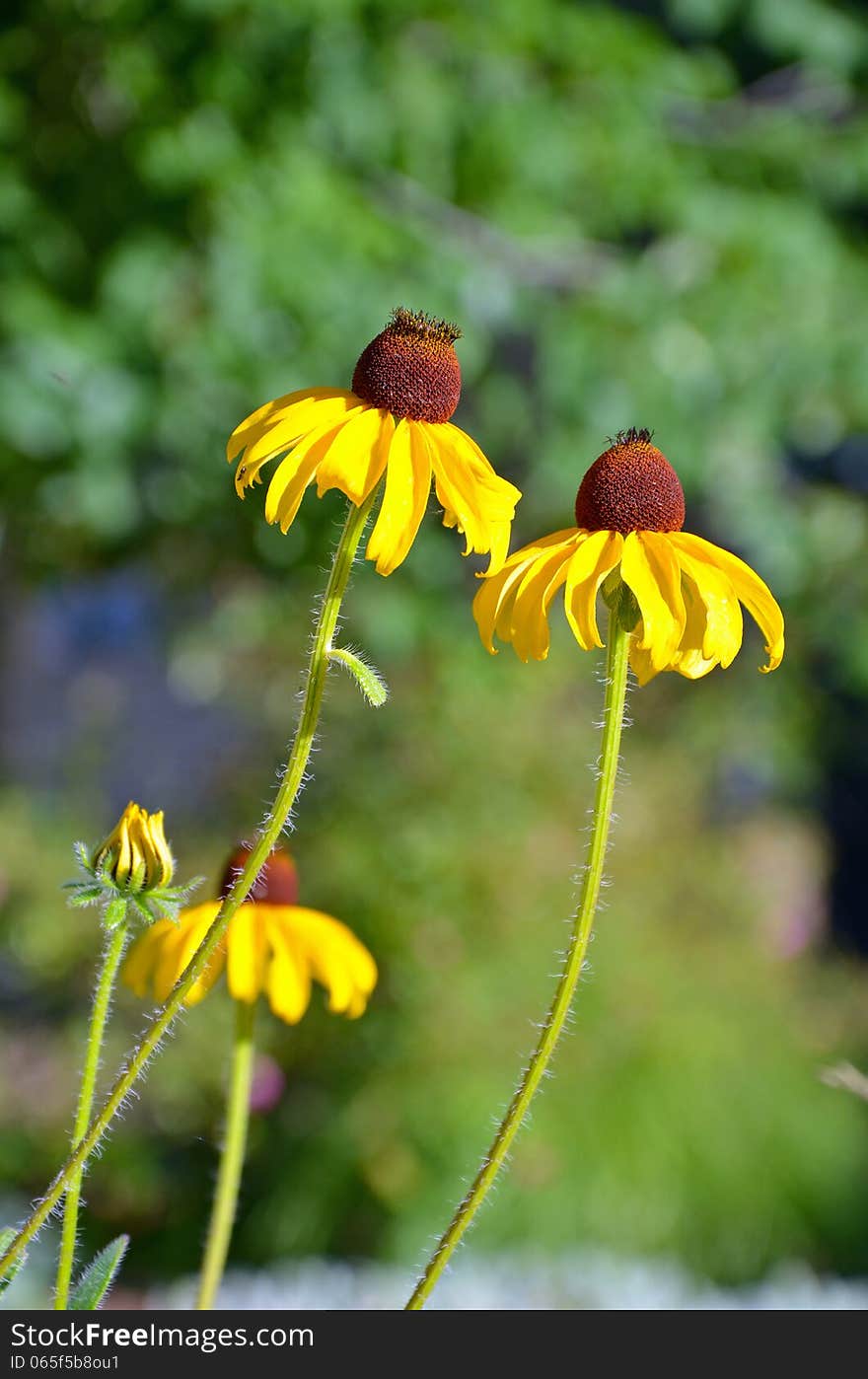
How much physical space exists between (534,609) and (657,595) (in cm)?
6

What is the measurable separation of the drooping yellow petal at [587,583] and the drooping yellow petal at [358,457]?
0.11m

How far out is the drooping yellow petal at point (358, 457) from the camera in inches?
26.9

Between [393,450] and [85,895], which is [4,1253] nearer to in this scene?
[85,895]

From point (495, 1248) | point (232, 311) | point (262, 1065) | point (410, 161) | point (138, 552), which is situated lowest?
point (495, 1248)

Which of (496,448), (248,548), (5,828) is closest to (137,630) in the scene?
(5,828)

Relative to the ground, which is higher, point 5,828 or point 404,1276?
point 5,828

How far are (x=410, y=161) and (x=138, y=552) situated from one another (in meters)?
1.13

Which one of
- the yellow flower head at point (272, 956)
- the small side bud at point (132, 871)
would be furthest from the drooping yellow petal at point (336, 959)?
the small side bud at point (132, 871)

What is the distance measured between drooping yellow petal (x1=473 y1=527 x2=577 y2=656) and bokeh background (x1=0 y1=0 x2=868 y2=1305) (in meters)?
1.82

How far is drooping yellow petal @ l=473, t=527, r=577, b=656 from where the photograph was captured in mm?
700

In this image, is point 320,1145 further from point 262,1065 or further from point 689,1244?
point 689,1244

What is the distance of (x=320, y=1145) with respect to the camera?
3.12 meters

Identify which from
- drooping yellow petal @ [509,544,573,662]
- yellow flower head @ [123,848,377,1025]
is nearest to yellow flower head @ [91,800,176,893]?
yellow flower head @ [123,848,377,1025]

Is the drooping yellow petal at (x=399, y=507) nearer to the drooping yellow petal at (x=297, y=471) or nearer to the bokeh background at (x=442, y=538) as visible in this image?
the drooping yellow petal at (x=297, y=471)
